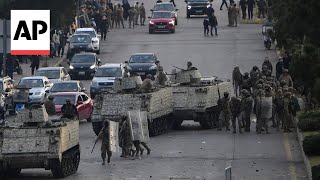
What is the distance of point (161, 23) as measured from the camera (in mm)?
78750

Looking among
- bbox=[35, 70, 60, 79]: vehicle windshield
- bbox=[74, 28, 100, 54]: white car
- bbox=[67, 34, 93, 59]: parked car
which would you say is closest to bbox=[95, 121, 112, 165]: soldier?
bbox=[35, 70, 60, 79]: vehicle windshield

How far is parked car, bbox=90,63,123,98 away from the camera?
5562 centimetres

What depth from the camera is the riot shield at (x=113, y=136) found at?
3544cm

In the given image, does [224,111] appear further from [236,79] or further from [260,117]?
[236,79]

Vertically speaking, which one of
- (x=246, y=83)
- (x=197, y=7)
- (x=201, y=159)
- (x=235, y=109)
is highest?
(x=197, y=7)

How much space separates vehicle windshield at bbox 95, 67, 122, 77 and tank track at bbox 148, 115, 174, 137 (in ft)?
41.4

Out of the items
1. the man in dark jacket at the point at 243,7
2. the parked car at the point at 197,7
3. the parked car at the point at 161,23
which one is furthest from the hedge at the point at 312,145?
the parked car at the point at 197,7

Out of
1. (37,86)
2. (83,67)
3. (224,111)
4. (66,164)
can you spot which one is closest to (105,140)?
(66,164)

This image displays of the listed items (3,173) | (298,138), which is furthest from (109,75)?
(3,173)

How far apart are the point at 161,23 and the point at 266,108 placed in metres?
36.9

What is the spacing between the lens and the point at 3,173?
33188 mm

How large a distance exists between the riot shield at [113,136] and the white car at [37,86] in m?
16.6

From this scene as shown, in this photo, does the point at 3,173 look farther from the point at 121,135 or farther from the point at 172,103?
the point at 172,103

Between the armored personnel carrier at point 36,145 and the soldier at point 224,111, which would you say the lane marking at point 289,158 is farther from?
the armored personnel carrier at point 36,145
